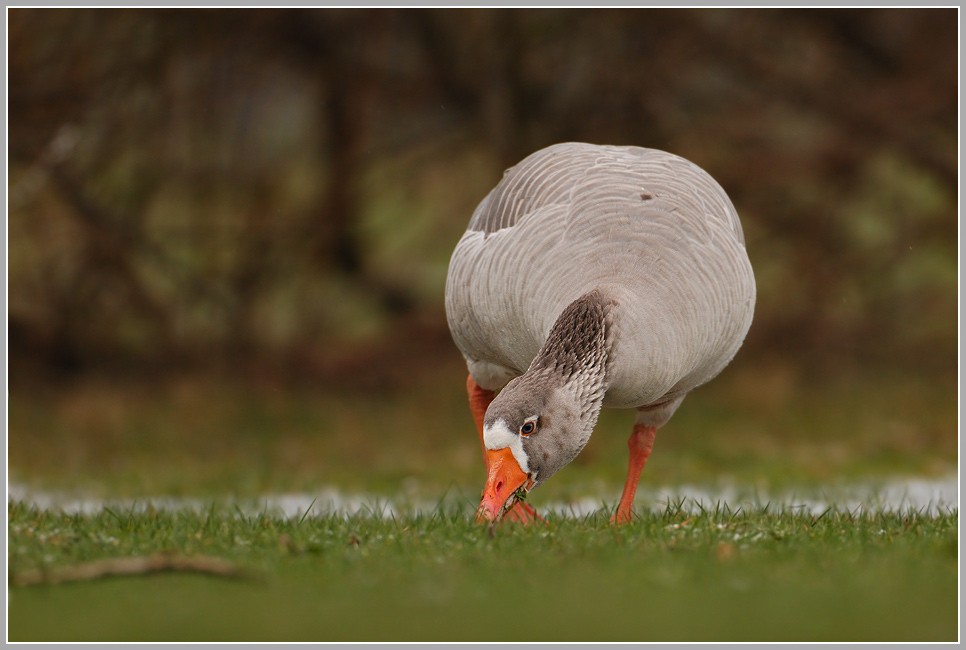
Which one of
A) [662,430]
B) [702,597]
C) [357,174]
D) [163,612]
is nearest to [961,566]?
[702,597]

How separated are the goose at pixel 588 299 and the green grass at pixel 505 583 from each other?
0.56 m

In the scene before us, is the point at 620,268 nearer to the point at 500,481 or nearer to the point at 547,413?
the point at 547,413

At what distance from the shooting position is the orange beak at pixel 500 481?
18.0 ft

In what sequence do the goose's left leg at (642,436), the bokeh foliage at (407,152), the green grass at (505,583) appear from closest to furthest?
the green grass at (505,583) < the goose's left leg at (642,436) < the bokeh foliage at (407,152)

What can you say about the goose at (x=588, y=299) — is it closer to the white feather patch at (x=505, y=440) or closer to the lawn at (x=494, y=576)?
the white feather patch at (x=505, y=440)

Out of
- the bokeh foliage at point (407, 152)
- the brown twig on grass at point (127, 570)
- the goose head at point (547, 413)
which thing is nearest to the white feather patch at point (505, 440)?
the goose head at point (547, 413)

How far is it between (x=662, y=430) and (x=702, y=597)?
11152 millimetres

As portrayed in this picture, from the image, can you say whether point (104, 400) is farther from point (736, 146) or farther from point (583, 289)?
point (583, 289)

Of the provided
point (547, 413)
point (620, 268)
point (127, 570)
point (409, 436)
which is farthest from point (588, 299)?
point (409, 436)

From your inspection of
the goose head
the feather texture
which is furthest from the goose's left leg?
the goose head

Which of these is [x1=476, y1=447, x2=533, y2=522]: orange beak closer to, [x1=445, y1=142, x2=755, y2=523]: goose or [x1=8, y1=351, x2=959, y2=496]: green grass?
[x1=445, y1=142, x2=755, y2=523]: goose

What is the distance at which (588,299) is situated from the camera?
571cm

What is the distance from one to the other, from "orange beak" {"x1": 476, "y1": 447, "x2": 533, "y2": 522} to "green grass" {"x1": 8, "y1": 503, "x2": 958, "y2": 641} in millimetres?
131

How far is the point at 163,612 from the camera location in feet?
13.0
